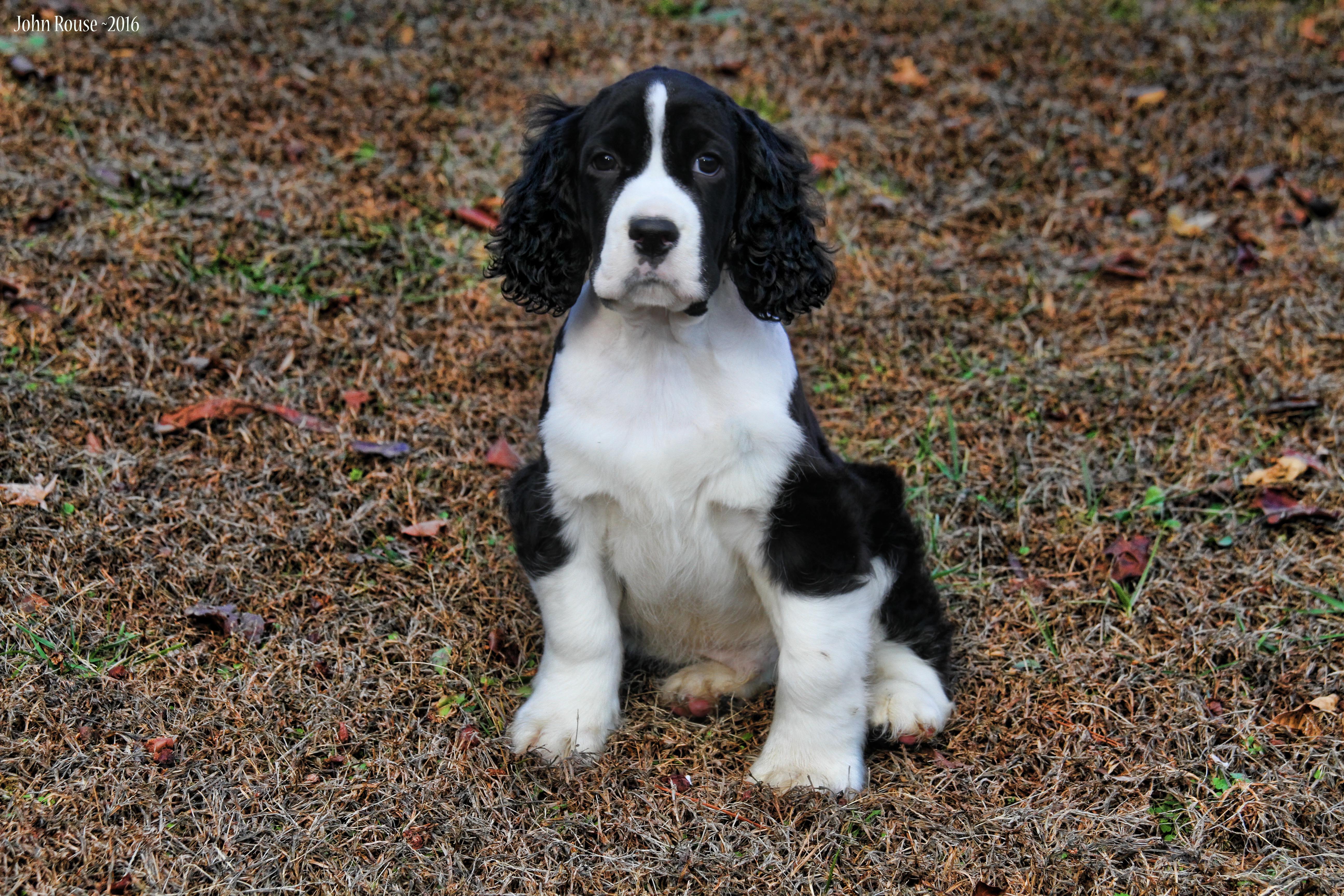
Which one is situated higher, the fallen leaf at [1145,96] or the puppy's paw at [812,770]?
the fallen leaf at [1145,96]

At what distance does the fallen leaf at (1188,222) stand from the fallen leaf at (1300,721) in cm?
322

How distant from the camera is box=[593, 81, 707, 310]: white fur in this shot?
9.69 ft

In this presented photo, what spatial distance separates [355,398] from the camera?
196 inches

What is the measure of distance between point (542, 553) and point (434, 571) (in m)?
0.93

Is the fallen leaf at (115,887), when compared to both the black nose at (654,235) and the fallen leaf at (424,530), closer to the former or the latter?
the fallen leaf at (424,530)

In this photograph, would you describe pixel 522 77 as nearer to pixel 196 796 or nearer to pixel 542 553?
pixel 542 553

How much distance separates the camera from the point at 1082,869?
3133 millimetres

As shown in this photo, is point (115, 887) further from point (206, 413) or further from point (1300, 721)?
point (1300, 721)

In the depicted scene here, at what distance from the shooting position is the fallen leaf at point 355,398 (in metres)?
4.94

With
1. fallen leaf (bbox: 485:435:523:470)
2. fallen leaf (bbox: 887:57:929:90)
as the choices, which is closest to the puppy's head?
fallen leaf (bbox: 485:435:523:470)

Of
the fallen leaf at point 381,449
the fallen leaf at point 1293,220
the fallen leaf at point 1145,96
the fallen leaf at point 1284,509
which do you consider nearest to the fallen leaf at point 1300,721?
the fallen leaf at point 1284,509

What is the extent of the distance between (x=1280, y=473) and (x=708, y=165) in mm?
2851

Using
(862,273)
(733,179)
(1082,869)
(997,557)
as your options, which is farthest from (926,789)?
(862,273)

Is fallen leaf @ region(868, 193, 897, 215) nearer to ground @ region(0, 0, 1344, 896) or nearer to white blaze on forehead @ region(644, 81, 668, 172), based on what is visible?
ground @ region(0, 0, 1344, 896)
